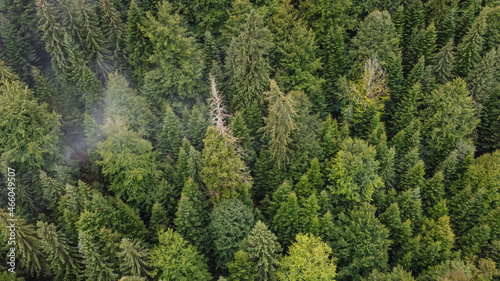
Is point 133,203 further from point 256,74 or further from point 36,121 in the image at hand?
point 256,74

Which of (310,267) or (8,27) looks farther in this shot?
(8,27)

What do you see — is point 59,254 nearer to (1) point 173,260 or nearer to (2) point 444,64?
(1) point 173,260

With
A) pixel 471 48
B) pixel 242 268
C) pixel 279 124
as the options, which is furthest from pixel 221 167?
pixel 471 48

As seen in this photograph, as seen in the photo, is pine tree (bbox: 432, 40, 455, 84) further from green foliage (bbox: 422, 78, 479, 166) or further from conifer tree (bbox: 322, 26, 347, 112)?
conifer tree (bbox: 322, 26, 347, 112)

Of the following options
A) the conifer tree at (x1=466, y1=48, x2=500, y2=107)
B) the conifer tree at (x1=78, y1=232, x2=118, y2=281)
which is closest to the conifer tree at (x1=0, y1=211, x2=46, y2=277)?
the conifer tree at (x1=78, y1=232, x2=118, y2=281)

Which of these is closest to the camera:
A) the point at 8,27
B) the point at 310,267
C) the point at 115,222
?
the point at 310,267

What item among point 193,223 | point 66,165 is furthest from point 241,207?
point 66,165

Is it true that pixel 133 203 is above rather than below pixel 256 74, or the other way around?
below

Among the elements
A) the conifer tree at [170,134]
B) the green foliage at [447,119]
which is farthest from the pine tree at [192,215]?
the green foliage at [447,119]

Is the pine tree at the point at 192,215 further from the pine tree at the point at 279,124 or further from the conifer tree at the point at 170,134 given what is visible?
the pine tree at the point at 279,124
